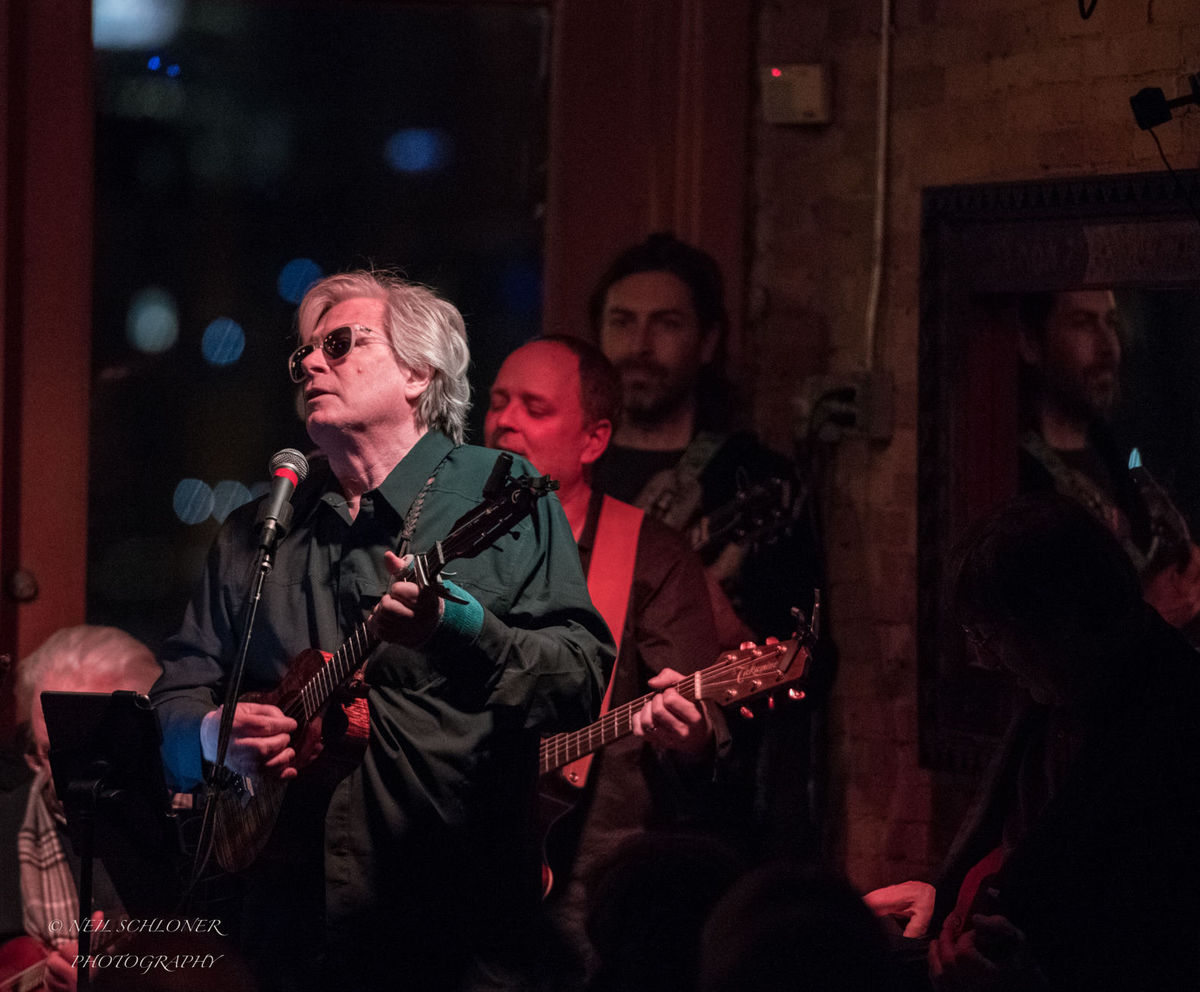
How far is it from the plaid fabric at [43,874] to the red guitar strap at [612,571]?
1311 mm

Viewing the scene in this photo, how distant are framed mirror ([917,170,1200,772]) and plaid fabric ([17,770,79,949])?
2492mm

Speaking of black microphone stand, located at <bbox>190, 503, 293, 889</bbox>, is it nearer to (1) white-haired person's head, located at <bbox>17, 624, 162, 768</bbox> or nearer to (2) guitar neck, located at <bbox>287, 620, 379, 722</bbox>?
(2) guitar neck, located at <bbox>287, 620, 379, 722</bbox>

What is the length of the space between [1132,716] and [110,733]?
1.85 m

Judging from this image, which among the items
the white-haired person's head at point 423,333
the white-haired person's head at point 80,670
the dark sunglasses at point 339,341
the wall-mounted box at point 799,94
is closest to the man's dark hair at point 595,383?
the white-haired person's head at point 423,333

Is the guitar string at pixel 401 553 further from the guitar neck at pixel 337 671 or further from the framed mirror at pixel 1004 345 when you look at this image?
the framed mirror at pixel 1004 345

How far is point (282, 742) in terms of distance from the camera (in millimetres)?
2578

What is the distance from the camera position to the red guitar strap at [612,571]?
3459mm

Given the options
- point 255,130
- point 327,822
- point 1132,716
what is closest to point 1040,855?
point 1132,716

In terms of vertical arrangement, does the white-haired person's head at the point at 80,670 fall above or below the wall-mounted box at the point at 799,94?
below

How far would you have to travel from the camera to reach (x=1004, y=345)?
409 centimetres

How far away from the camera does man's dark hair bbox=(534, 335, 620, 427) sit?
12.3 feet

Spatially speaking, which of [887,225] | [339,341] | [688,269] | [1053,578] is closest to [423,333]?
[339,341]

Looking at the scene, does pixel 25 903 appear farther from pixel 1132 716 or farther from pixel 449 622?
pixel 1132 716

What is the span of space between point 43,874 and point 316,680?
1.32 m
